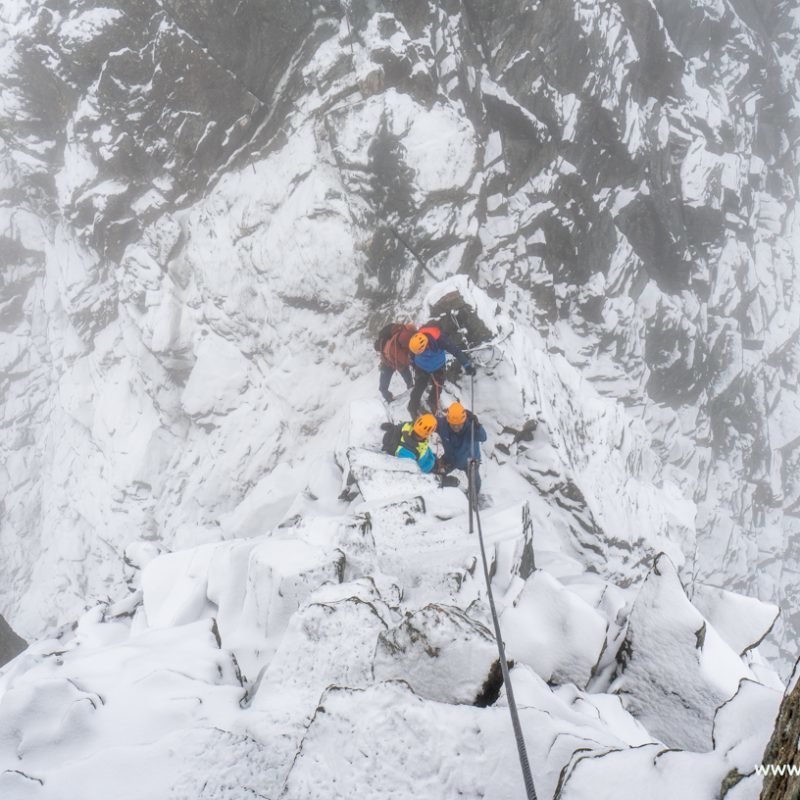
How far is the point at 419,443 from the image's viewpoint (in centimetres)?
835

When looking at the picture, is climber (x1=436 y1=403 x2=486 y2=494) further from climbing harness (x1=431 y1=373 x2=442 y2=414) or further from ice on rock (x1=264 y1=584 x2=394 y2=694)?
ice on rock (x1=264 y1=584 x2=394 y2=694)

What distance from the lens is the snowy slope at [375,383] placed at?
12.7ft

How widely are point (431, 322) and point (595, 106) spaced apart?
9956mm

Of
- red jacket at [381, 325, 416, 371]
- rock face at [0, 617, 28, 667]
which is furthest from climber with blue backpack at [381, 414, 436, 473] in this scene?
rock face at [0, 617, 28, 667]

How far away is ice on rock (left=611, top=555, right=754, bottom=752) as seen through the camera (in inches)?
172

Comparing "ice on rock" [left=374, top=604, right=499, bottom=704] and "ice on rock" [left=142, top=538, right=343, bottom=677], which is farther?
"ice on rock" [left=142, top=538, right=343, bottom=677]

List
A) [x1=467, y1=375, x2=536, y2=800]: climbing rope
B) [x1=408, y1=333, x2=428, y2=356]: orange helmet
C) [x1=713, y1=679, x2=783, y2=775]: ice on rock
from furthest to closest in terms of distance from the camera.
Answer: [x1=408, y1=333, x2=428, y2=356]: orange helmet
[x1=467, y1=375, x2=536, y2=800]: climbing rope
[x1=713, y1=679, x2=783, y2=775]: ice on rock

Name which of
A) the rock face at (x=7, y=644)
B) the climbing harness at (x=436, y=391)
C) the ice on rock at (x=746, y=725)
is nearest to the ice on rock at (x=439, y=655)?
the ice on rock at (x=746, y=725)

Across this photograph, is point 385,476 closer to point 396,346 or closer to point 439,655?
point 396,346

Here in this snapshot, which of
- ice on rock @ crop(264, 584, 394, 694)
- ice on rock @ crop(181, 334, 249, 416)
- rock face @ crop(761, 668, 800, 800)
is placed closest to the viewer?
rock face @ crop(761, 668, 800, 800)

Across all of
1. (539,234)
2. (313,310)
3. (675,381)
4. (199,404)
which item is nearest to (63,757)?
(313,310)

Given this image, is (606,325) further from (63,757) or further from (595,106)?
(63,757)

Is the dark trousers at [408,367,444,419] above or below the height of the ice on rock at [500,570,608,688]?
above

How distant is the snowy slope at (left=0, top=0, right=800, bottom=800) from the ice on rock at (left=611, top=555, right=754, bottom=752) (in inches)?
1.1
